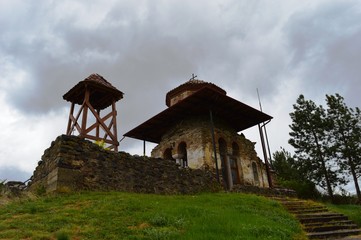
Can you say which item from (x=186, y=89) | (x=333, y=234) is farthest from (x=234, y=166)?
(x=333, y=234)

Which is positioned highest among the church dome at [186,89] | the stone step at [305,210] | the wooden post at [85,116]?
the church dome at [186,89]

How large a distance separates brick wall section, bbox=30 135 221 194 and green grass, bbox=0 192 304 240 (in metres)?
0.64

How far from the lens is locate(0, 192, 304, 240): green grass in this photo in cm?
540

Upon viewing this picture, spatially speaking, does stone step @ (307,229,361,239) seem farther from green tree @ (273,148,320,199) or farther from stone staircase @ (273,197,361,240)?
green tree @ (273,148,320,199)

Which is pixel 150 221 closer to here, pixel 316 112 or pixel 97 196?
pixel 97 196

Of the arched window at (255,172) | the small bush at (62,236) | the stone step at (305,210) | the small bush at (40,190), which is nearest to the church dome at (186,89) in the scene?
the arched window at (255,172)

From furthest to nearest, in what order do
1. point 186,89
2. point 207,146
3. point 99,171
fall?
point 186,89 < point 207,146 < point 99,171

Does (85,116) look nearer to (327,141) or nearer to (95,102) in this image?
(95,102)

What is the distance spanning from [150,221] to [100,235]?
1.20 metres

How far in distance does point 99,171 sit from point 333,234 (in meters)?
6.70

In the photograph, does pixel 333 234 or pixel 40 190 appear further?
pixel 40 190

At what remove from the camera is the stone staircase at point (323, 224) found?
7.38 metres

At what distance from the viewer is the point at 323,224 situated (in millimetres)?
8320

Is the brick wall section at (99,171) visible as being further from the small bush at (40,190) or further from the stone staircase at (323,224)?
the stone staircase at (323,224)
